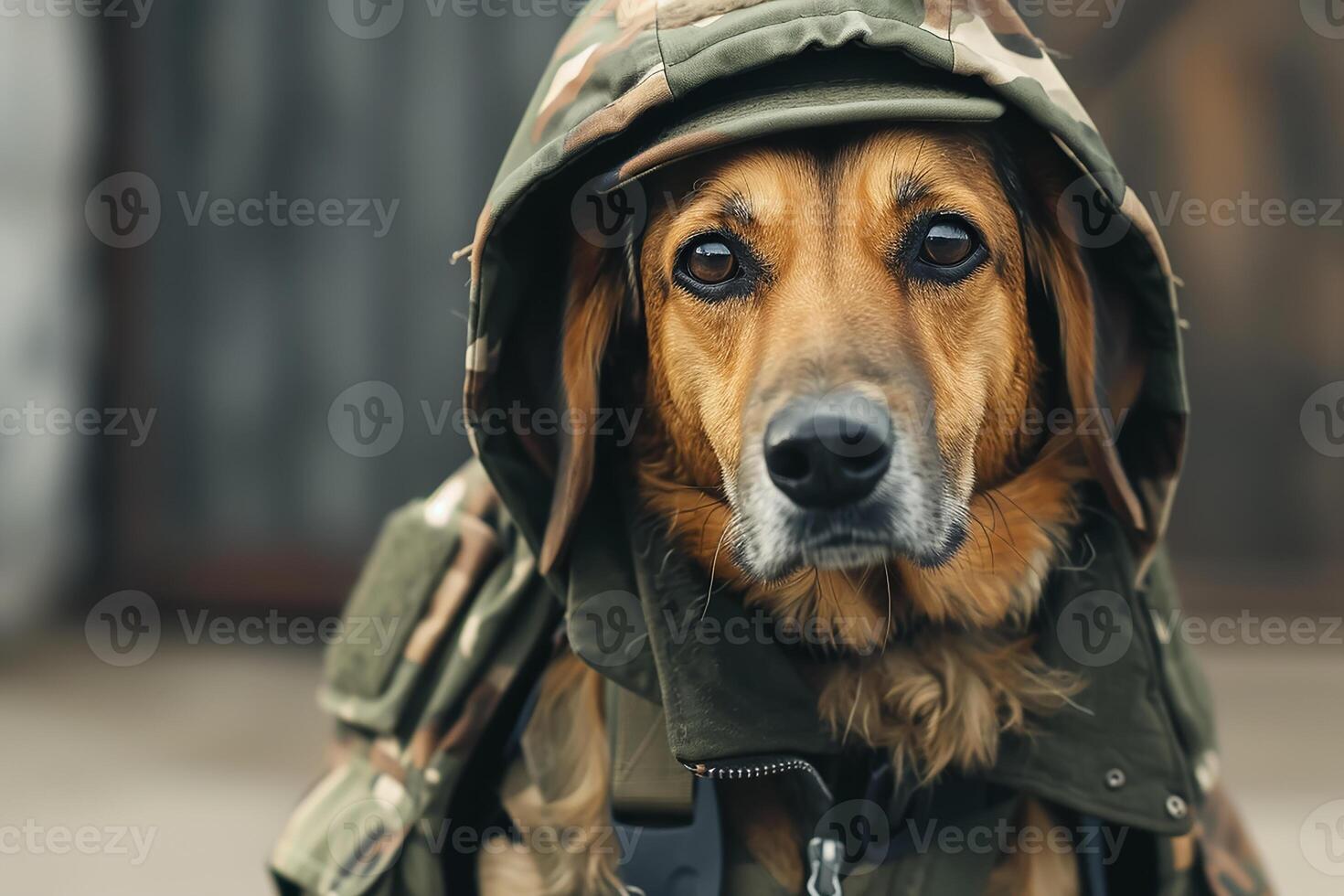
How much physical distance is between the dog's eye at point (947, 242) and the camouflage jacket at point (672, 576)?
0.59ft

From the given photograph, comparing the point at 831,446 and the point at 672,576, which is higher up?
the point at 831,446

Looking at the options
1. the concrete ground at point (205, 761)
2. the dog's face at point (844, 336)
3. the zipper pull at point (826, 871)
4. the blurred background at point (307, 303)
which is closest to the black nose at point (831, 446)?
the dog's face at point (844, 336)

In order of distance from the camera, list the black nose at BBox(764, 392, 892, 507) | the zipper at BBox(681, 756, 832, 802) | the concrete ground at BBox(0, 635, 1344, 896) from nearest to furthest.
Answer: the black nose at BBox(764, 392, 892, 507), the zipper at BBox(681, 756, 832, 802), the concrete ground at BBox(0, 635, 1344, 896)

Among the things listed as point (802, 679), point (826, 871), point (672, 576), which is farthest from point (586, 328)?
point (826, 871)

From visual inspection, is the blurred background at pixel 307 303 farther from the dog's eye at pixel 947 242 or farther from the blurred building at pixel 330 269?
the dog's eye at pixel 947 242

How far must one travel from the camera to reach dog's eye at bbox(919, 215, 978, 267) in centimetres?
170

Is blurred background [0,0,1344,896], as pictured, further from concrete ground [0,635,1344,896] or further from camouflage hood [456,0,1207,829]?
camouflage hood [456,0,1207,829]

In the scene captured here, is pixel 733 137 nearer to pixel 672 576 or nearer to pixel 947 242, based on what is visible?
pixel 947 242

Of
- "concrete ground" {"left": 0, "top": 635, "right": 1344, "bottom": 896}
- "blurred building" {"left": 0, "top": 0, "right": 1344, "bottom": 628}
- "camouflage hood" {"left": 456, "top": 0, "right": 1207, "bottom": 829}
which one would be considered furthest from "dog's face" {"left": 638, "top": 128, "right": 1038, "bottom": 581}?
"blurred building" {"left": 0, "top": 0, "right": 1344, "bottom": 628}

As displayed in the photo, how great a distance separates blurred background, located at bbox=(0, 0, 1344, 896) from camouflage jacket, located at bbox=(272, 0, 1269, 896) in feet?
8.50

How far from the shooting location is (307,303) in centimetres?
522

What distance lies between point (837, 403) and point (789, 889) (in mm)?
773

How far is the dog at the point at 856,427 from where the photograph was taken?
158 cm

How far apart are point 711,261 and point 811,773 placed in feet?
2.62
